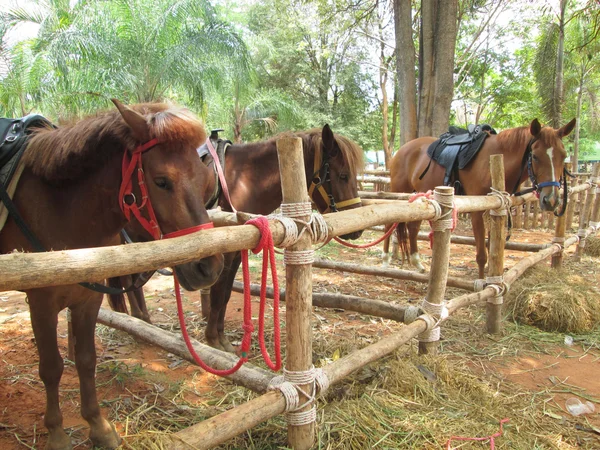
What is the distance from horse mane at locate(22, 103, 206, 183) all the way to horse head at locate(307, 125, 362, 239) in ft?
5.77

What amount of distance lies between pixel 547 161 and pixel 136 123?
14.5ft

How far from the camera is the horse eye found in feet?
5.35

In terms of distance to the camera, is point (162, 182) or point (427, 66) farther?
point (427, 66)

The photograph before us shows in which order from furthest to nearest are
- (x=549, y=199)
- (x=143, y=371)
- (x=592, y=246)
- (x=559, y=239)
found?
1. (x=592, y=246)
2. (x=559, y=239)
3. (x=549, y=199)
4. (x=143, y=371)

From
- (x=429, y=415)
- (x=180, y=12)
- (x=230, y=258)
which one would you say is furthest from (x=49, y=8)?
(x=429, y=415)

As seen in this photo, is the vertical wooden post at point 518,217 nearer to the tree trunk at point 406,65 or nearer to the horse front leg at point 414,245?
the tree trunk at point 406,65

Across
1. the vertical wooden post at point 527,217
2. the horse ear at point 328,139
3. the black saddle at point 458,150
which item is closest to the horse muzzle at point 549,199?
the black saddle at point 458,150

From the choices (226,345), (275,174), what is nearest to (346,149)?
(275,174)

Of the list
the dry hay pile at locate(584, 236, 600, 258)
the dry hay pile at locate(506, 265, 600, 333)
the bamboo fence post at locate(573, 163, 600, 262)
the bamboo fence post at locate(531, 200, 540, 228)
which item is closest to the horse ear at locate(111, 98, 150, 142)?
the dry hay pile at locate(506, 265, 600, 333)

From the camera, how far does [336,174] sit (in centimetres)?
345

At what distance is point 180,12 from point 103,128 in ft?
33.7

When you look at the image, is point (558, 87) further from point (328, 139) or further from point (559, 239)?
point (328, 139)

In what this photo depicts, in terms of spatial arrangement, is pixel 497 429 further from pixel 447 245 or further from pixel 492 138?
pixel 492 138

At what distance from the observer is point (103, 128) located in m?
1.76
